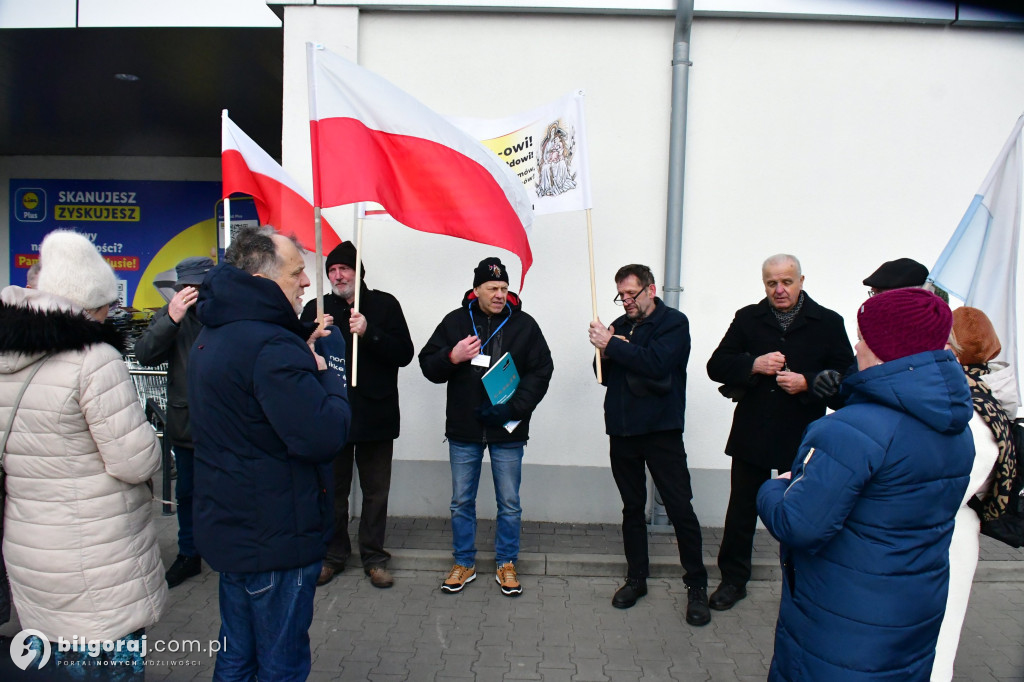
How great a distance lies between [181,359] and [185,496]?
0.89 meters

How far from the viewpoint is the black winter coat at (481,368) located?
171 inches

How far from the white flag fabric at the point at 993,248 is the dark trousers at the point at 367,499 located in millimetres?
3381

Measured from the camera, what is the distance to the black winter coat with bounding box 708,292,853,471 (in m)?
4.00

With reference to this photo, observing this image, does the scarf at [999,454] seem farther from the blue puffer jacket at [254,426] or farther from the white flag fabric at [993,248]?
the blue puffer jacket at [254,426]

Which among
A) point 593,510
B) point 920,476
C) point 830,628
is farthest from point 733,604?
point 920,476

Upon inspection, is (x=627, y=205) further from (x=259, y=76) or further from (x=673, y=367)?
(x=259, y=76)

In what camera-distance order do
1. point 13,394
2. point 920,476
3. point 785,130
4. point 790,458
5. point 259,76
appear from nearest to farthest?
1. point 920,476
2. point 13,394
3. point 790,458
4. point 785,130
5. point 259,76

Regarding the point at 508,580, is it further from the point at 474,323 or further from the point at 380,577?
the point at 474,323

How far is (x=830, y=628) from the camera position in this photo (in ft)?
6.94

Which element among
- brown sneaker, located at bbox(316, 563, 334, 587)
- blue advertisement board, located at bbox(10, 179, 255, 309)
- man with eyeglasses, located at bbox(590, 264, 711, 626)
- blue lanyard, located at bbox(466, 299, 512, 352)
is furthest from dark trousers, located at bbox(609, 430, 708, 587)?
blue advertisement board, located at bbox(10, 179, 255, 309)

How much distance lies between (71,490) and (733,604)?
11.8 ft

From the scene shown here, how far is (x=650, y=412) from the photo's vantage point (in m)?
4.12

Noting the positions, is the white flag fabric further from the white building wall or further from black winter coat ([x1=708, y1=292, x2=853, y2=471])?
the white building wall

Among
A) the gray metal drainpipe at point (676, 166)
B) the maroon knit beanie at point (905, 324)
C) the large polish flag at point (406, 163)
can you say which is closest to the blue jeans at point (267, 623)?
the large polish flag at point (406, 163)
